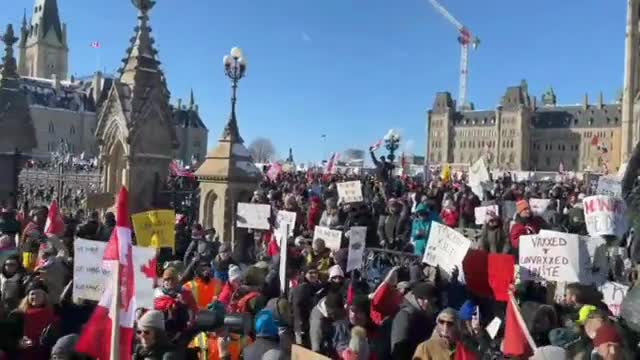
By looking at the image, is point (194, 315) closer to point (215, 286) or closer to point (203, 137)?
point (215, 286)

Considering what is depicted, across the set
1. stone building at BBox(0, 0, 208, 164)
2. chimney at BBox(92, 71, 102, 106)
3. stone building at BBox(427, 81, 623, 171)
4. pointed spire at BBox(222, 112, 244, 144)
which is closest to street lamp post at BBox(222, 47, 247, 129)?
pointed spire at BBox(222, 112, 244, 144)

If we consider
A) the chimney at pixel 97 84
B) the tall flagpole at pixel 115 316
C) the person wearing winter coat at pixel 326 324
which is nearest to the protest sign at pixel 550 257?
the person wearing winter coat at pixel 326 324

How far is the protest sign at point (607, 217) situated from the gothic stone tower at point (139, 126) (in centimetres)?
910

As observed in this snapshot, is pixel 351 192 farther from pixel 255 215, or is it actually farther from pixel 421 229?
pixel 421 229

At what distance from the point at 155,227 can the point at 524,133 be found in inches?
5418

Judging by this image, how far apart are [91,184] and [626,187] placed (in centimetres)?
1358

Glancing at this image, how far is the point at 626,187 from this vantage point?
7.98m

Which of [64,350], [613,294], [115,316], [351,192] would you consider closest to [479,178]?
[351,192]

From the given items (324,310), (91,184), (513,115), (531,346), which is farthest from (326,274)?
(513,115)

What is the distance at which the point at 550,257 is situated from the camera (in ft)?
24.1

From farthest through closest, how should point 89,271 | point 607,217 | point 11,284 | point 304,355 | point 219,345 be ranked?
point 607,217
point 11,284
point 89,271
point 219,345
point 304,355

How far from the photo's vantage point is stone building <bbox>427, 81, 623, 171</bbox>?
135 m

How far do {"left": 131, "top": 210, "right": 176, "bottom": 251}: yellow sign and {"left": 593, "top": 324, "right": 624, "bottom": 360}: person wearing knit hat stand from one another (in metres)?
6.06

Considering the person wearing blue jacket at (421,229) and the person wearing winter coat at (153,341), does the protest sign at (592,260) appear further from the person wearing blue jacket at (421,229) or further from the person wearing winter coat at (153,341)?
the person wearing winter coat at (153,341)
